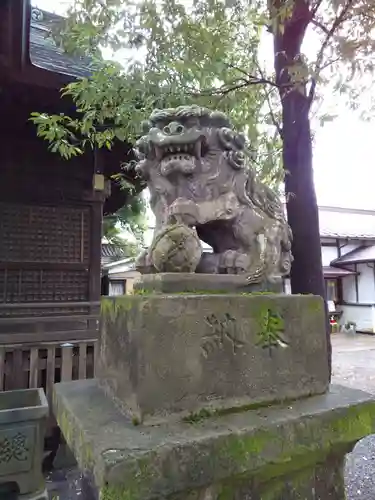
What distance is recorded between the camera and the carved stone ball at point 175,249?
161cm

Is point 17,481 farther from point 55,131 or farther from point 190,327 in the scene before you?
point 55,131

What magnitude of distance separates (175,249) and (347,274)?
694 inches

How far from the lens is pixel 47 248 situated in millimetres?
4926

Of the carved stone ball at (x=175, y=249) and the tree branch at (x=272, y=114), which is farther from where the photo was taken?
the tree branch at (x=272, y=114)

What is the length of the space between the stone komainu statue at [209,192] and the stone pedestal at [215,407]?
0.80ft

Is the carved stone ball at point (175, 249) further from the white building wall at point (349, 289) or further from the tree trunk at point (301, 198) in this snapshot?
the white building wall at point (349, 289)

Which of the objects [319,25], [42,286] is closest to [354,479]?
[42,286]

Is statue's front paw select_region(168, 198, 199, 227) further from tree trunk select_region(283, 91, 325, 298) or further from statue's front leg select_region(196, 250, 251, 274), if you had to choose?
tree trunk select_region(283, 91, 325, 298)

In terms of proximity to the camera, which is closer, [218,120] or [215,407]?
[215,407]

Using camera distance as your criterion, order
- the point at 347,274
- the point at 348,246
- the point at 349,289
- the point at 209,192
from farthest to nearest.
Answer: the point at 348,246 < the point at 349,289 < the point at 347,274 < the point at 209,192

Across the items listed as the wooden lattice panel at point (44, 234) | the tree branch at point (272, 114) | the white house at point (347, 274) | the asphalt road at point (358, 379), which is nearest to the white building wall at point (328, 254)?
the white house at point (347, 274)

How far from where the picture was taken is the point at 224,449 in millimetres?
1295

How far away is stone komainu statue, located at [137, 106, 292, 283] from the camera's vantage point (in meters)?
1.79

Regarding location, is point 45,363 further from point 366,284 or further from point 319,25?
point 366,284
